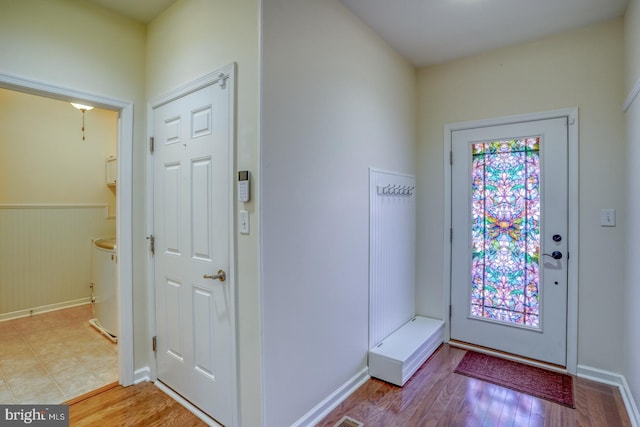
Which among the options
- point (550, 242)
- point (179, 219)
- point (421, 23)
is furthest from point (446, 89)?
point (179, 219)

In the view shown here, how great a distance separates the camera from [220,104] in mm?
1855

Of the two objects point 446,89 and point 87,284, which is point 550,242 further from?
point 87,284

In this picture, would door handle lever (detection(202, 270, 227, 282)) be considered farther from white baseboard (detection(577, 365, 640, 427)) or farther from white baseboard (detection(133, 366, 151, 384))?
white baseboard (detection(577, 365, 640, 427))

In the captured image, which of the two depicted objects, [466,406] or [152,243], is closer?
[466,406]

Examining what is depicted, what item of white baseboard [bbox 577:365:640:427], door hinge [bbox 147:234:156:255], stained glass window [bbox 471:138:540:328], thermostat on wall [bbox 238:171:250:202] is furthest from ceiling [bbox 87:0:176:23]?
white baseboard [bbox 577:365:640:427]

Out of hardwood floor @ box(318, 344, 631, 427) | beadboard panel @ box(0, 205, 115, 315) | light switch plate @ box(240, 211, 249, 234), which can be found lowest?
hardwood floor @ box(318, 344, 631, 427)

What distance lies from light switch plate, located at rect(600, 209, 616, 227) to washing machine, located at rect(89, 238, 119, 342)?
403 cm

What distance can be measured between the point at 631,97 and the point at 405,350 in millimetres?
2299

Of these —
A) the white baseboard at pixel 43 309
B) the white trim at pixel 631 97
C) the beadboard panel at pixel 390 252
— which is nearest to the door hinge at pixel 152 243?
A: the beadboard panel at pixel 390 252

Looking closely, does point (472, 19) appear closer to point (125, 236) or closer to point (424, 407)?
point (424, 407)

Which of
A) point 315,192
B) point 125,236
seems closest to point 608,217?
point 315,192

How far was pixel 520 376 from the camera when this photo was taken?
8.14 ft

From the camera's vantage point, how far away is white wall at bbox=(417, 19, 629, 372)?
2.36 metres

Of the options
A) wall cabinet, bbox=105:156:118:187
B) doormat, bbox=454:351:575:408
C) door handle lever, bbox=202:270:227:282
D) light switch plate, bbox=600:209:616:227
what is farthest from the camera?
wall cabinet, bbox=105:156:118:187
